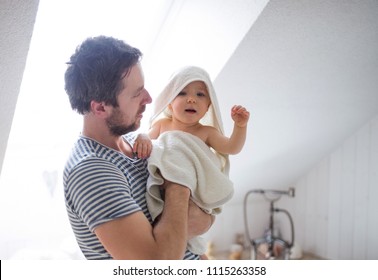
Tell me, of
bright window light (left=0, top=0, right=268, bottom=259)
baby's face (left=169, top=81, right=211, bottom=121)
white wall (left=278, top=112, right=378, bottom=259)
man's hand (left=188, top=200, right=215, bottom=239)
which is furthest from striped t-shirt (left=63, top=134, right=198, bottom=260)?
white wall (left=278, top=112, right=378, bottom=259)

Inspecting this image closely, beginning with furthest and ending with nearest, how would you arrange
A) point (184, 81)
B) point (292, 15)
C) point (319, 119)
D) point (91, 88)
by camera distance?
point (319, 119), point (292, 15), point (184, 81), point (91, 88)

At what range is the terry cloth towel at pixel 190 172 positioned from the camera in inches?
28.5

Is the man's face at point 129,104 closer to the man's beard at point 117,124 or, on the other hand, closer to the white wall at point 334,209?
the man's beard at point 117,124

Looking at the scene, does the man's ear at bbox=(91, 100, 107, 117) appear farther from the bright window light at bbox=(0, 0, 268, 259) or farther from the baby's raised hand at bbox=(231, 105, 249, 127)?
the bright window light at bbox=(0, 0, 268, 259)

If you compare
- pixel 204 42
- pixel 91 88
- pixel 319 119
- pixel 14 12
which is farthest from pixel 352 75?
pixel 14 12

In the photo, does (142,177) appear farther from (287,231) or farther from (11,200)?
(287,231)

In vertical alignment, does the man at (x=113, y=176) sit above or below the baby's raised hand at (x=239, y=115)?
below

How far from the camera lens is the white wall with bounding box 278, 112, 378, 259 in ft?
6.48

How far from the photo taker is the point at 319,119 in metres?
1.79

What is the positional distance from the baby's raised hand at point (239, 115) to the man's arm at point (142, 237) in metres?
0.32

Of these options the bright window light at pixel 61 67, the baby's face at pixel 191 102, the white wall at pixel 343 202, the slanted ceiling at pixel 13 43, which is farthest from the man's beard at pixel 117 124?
the white wall at pixel 343 202

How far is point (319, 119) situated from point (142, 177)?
133cm

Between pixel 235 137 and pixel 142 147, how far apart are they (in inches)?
9.7

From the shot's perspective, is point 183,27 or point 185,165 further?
point 183,27
